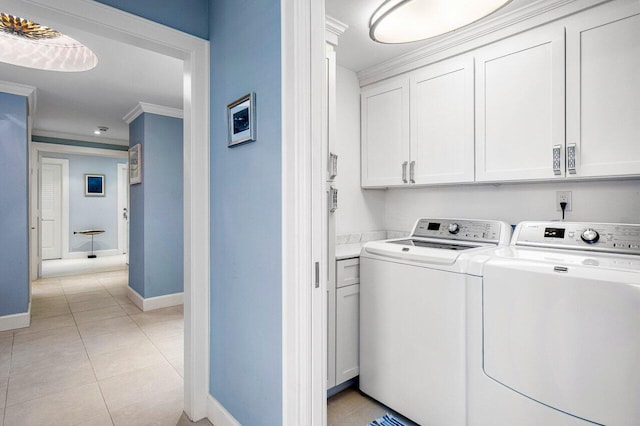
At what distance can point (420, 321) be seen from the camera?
6.12 feet

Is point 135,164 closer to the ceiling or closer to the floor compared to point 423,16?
closer to the floor

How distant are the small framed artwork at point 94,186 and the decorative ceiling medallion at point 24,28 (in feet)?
18.5

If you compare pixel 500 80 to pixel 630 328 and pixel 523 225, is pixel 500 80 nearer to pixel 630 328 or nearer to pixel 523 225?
pixel 523 225

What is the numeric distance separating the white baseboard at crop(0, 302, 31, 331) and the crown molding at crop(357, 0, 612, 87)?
4.17 m

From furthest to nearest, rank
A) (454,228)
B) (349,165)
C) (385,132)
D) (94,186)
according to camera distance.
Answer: (94,186) → (349,165) → (385,132) → (454,228)

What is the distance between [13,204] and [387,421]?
4054 mm

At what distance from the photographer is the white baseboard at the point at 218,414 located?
1732mm

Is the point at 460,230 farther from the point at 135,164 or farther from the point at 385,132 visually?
the point at 135,164

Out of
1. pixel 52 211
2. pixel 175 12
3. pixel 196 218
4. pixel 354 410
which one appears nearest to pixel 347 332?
pixel 354 410

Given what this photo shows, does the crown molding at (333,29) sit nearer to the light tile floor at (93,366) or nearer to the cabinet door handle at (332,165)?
the cabinet door handle at (332,165)

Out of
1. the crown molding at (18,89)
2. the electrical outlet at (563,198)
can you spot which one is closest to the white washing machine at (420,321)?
the electrical outlet at (563,198)

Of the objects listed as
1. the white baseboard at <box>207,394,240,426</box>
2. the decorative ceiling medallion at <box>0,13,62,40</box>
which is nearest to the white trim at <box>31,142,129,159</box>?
the decorative ceiling medallion at <box>0,13,62,40</box>

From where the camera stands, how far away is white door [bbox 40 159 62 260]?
7406 mm

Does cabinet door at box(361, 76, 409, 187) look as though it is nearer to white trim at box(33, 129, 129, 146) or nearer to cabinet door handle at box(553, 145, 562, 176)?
cabinet door handle at box(553, 145, 562, 176)
